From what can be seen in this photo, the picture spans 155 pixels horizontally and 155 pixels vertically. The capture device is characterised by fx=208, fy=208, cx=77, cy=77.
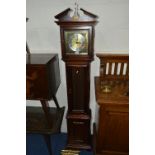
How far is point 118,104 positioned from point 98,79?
54 centimetres

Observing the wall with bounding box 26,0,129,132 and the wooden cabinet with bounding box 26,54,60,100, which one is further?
the wall with bounding box 26,0,129,132

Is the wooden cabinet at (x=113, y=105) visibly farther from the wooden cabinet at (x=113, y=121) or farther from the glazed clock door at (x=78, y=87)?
the glazed clock door at (x=78, y=87)

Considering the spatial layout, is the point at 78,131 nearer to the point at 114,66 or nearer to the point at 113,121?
the point at 113,121

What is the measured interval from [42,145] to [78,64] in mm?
1043

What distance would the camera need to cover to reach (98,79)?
2201mm

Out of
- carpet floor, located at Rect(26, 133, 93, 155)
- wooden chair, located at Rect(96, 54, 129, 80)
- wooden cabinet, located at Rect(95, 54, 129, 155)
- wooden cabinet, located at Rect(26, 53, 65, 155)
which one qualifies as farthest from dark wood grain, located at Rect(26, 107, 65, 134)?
wooden chair, located at Rect(96, 54, 129, 80)

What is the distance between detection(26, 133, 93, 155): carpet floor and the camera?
7.24 ft

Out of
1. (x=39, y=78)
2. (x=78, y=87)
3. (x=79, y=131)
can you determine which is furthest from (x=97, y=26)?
(x=79, y=131)

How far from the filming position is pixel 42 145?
2332 mm

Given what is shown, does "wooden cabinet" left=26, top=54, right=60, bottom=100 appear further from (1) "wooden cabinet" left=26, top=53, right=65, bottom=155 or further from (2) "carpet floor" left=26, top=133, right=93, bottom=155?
(2) "carpet floor" left=26, top=133, right=93, bottom=155

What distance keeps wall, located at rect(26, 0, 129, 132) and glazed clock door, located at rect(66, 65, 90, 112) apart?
341 mm

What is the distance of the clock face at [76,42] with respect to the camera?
1856 mm
